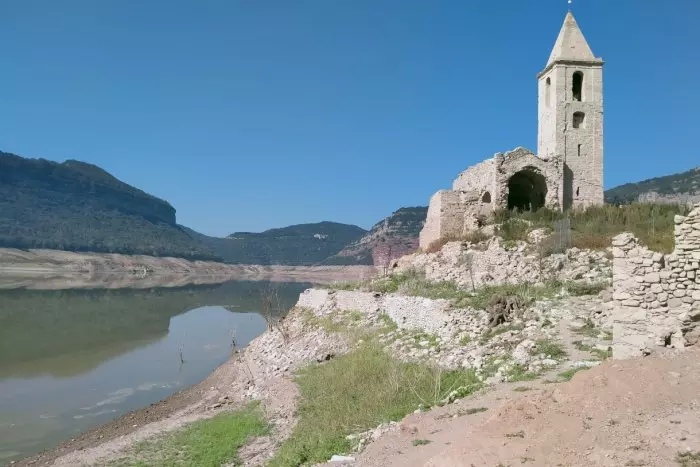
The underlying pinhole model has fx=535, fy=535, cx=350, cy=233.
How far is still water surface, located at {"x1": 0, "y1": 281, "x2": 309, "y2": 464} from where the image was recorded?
18672mm

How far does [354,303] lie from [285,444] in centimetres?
1226

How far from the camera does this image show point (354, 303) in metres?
22.9

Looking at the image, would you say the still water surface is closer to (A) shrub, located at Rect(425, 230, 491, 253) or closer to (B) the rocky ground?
(B) the rocky ground

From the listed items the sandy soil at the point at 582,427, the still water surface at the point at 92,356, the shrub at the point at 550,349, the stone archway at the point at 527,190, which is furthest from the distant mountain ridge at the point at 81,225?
the sandy soil at the point at 582,427

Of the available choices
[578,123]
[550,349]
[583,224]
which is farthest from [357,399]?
[578,123]

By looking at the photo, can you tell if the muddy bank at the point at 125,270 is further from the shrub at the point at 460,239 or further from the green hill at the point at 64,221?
the shrub at the point at 460,239

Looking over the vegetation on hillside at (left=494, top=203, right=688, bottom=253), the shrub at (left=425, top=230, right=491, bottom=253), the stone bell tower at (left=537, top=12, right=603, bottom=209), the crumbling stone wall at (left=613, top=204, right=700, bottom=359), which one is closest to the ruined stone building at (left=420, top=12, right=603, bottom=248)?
the stone bell tower at (left=537, top=12, right=603, bottom=209)

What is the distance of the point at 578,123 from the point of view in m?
29.3

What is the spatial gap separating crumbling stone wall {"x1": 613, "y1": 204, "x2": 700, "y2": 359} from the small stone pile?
8.85m

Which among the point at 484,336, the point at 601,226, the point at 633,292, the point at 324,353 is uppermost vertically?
the point at 601,226

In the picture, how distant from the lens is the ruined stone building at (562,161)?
2780 centimetres

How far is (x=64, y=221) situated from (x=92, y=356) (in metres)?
147

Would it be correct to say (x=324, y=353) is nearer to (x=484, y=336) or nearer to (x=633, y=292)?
(x=484, y=336)

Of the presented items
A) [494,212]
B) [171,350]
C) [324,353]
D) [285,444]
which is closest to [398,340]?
[324,353]
